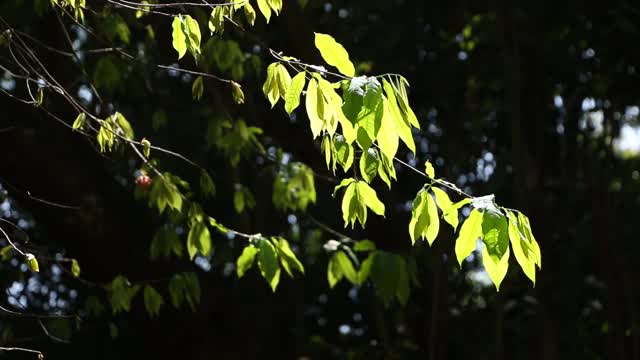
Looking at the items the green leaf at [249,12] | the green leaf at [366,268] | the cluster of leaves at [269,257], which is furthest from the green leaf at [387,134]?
the green leaf at [366,268]

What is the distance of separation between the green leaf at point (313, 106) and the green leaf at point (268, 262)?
954 millimetres

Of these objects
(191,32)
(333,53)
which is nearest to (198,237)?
(191,32)

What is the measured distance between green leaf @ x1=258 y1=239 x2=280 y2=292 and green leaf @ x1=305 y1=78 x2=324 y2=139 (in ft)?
3.13

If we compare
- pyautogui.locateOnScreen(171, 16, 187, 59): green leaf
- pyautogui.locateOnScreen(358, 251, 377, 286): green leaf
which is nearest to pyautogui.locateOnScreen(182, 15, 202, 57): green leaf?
pyautogui.locateOnScreen(171, 16, 187, 59): green leaf

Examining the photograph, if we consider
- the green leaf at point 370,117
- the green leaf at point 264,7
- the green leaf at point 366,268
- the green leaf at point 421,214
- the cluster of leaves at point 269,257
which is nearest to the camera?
the green leaf at point 370,117

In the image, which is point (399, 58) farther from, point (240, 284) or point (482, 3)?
point (240, 284)

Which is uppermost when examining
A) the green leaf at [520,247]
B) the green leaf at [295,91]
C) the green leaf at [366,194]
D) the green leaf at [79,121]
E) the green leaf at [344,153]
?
the green leaf at [79,121]

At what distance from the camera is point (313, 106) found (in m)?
1.63

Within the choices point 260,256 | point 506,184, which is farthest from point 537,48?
point 260,256

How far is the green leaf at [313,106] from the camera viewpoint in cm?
163

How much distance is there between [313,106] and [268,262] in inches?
38.5

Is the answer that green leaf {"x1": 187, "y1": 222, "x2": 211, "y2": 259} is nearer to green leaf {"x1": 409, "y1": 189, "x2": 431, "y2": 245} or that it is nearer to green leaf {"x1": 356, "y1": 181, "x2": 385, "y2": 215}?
green leaf {"x1": 356, "y1": 181, "x2": 385, "y2": 215}

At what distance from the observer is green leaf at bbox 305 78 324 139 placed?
1631mm

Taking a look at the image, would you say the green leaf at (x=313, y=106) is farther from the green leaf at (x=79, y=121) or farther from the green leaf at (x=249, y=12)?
the green leaf at (x=79, y=121)
